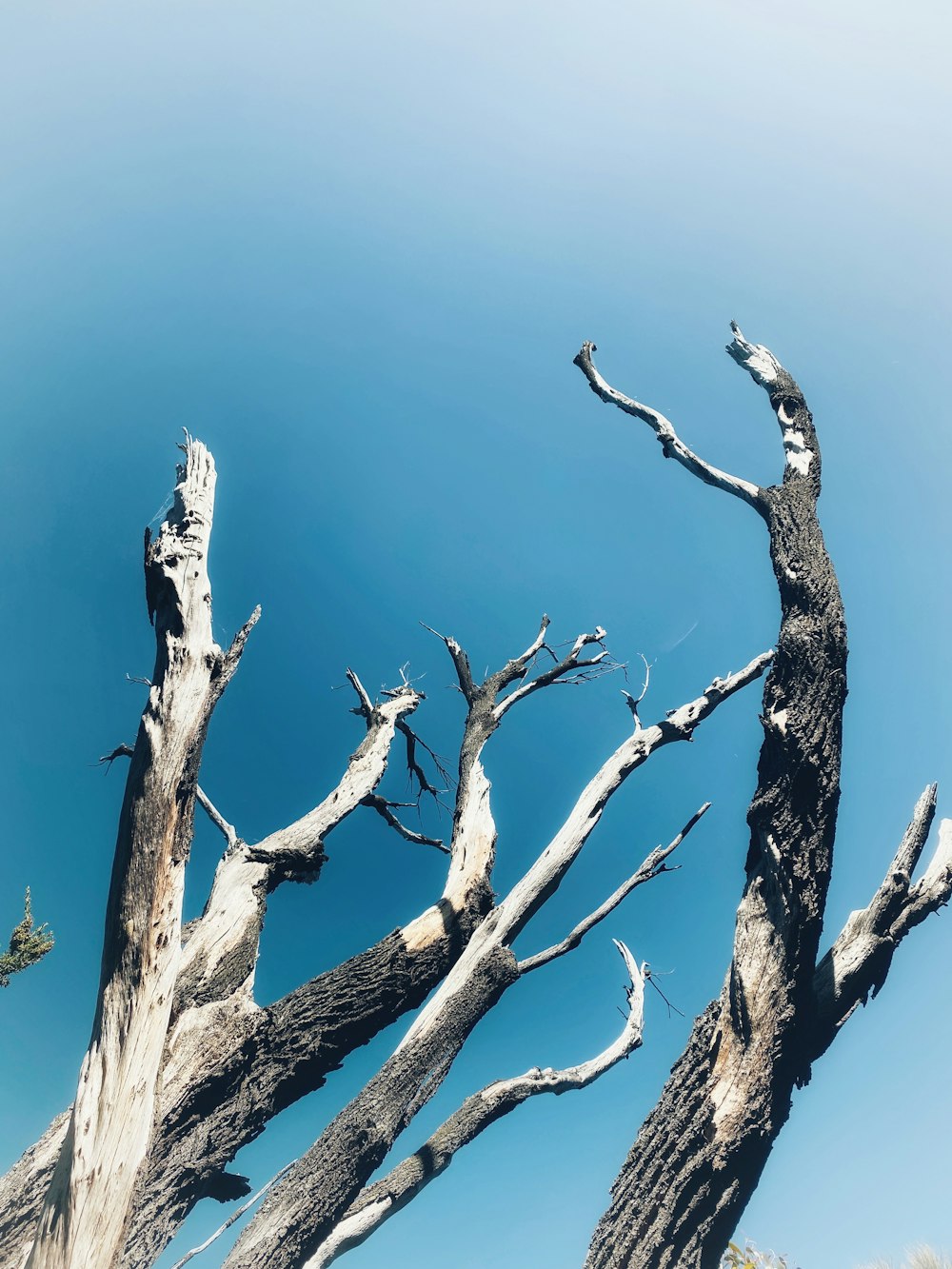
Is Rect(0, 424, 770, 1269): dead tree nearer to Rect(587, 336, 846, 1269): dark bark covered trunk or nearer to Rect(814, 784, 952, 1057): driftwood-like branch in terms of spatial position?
Rect(587, 336, 846, 1269): dark bark covered trunk

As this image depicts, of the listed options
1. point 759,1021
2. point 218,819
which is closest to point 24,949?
point 218,819

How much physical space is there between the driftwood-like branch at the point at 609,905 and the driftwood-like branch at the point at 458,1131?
1.11 meters

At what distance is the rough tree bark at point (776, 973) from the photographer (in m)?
3.29

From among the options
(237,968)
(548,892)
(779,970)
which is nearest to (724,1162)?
(779,970)

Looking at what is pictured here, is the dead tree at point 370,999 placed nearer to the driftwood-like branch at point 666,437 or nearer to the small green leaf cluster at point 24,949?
the driftwood-like branch at point 666,437

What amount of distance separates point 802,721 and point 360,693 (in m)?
4.59

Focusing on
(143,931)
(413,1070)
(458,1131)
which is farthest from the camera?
(458,1131)

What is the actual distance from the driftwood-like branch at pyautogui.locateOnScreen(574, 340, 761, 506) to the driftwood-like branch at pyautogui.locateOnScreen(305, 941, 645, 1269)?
13.9 ft

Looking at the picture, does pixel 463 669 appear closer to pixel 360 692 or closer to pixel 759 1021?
pixel 360 692

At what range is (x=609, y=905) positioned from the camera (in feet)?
17.8

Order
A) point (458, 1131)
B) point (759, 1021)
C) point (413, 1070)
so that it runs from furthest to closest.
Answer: point (458, 1131) → point (413, 1070) → point (759, 1021)

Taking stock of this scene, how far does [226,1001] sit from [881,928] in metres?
3.74

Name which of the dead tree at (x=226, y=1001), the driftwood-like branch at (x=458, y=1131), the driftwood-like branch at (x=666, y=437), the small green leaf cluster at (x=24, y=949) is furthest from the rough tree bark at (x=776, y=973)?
the small green leaf cluster at (x=24, y=949)

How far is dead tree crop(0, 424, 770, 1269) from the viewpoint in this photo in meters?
2.86
